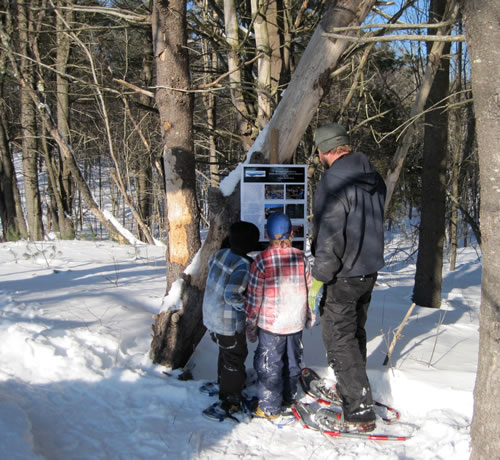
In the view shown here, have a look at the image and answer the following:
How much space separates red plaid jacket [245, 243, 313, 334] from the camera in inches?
121

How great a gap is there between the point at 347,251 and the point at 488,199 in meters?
1.00

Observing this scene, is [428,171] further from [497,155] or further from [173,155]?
[497,155]

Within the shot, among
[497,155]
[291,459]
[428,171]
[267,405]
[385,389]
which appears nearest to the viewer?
[497,155]

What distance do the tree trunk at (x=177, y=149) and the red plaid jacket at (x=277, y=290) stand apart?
84cm

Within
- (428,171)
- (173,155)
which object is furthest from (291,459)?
(428,171)

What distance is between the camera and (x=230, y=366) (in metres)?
3.25

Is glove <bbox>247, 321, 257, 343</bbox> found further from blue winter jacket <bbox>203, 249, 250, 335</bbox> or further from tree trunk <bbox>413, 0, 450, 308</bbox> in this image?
tree trunk <bbox>413, 0, 450, 308</bbox>

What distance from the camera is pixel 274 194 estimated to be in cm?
362

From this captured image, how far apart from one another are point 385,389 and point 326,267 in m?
1.28

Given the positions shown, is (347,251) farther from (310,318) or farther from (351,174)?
(310,318)

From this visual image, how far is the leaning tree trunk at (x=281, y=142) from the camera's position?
11.4 feet

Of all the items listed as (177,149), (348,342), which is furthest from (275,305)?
(177,149)

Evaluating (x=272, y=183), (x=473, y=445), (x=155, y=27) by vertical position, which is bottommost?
(x=473, y=445)

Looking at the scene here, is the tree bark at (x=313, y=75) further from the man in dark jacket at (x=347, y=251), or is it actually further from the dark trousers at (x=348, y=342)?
the dark trousers at (x=348, y=342)
